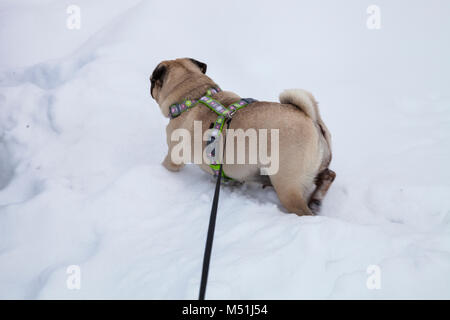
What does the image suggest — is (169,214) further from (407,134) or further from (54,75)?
(54,75)

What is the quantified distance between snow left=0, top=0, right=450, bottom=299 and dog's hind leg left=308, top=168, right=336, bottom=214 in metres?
0.09

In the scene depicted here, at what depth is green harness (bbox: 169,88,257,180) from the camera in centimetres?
221

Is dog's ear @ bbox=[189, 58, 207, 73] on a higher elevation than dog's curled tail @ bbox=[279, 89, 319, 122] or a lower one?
higher

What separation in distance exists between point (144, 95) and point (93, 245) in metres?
2.43

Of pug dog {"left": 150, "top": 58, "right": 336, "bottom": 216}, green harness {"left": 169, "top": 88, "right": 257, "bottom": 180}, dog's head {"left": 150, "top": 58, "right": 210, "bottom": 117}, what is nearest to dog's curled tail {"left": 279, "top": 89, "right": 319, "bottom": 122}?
pug dog {"left": 150, "top": 58, "right": 336, "bottom": 216}

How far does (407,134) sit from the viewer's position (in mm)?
3102

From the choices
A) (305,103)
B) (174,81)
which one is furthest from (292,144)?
(174,81)

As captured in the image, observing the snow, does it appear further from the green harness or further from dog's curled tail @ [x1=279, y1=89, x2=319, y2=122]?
dog's curled tail @ [x1=279, y1=89, x2=319, y2=122]

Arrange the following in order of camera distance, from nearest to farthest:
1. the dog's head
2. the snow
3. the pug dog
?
the snow, the pug dog, the dog's head

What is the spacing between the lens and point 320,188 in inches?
85.9

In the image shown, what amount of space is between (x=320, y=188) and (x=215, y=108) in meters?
1.01

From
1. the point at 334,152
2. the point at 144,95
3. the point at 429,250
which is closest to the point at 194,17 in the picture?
the point at 144,95

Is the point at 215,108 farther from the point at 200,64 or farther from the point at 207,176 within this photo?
the point at 200,64

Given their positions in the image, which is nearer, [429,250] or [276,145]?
[429,250]
